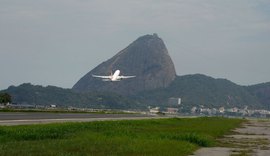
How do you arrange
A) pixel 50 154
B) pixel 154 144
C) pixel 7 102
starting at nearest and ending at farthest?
pixel 50 154 < pixel 154 144 < pixel 7 102

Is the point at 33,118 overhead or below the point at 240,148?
overhead

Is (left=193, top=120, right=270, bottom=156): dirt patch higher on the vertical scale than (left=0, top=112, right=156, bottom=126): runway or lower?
lower

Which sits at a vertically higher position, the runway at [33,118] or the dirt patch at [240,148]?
the runway at [33,118]

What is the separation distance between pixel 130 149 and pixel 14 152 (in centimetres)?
620

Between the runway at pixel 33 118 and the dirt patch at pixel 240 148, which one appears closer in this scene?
the dirt patch at pixel 240 148

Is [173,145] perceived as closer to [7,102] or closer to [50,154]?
[50,154]

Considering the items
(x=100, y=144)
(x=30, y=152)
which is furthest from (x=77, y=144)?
(x=30, y=152)

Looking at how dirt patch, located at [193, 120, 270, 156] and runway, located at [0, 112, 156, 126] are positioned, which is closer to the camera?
dirt patch, located at [193, 120, 270, 156]

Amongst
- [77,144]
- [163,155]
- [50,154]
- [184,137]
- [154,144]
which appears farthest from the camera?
[184,137]

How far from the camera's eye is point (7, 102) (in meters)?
147

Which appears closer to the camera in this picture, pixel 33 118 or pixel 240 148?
pixel 240 148

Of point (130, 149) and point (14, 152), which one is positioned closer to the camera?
point (14, 152)

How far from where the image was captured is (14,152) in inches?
912

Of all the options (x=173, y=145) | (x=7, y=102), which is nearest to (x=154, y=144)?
(x=173, y=145)
